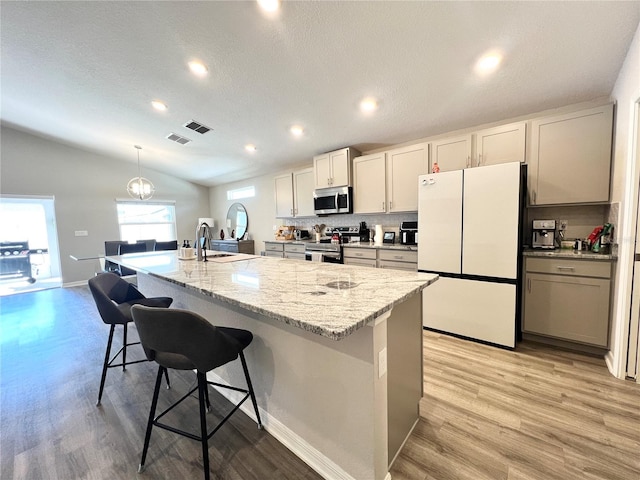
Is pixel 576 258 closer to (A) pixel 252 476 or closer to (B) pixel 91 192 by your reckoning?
(A) pixel 252 476

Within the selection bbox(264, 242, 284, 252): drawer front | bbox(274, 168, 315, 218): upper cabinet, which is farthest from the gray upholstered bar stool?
bbox(264, 242, 284, 252): drawer front

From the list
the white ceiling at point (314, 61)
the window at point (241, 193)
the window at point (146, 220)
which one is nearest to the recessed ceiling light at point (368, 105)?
the white ceiling at point (314, 61)

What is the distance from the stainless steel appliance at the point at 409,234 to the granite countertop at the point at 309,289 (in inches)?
74.0

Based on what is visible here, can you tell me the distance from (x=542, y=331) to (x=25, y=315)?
21.3 ft

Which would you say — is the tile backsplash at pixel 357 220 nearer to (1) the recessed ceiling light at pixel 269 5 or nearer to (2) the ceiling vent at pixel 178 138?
(2) the ceiling vent at pixel 178 138

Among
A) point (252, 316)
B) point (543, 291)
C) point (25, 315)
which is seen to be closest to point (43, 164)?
point (25, 315)

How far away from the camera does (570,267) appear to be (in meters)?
2.29

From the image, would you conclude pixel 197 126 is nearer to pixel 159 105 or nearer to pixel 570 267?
pixel 159 105

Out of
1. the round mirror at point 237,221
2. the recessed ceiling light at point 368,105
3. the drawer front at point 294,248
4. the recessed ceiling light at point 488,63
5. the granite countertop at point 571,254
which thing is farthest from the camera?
the round mirror at point 237,221

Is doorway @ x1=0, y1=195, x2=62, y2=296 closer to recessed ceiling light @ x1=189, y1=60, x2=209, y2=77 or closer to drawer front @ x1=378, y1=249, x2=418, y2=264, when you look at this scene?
recessed ceiling light @ x1=189, y1=60, x2=209, y2=77

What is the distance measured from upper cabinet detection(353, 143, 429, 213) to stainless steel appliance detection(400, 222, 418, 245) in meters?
0.27

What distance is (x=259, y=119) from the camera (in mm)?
3441

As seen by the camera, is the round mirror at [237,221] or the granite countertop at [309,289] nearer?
the granite countertop at [309,289]

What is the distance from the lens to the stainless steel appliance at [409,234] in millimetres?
3449
